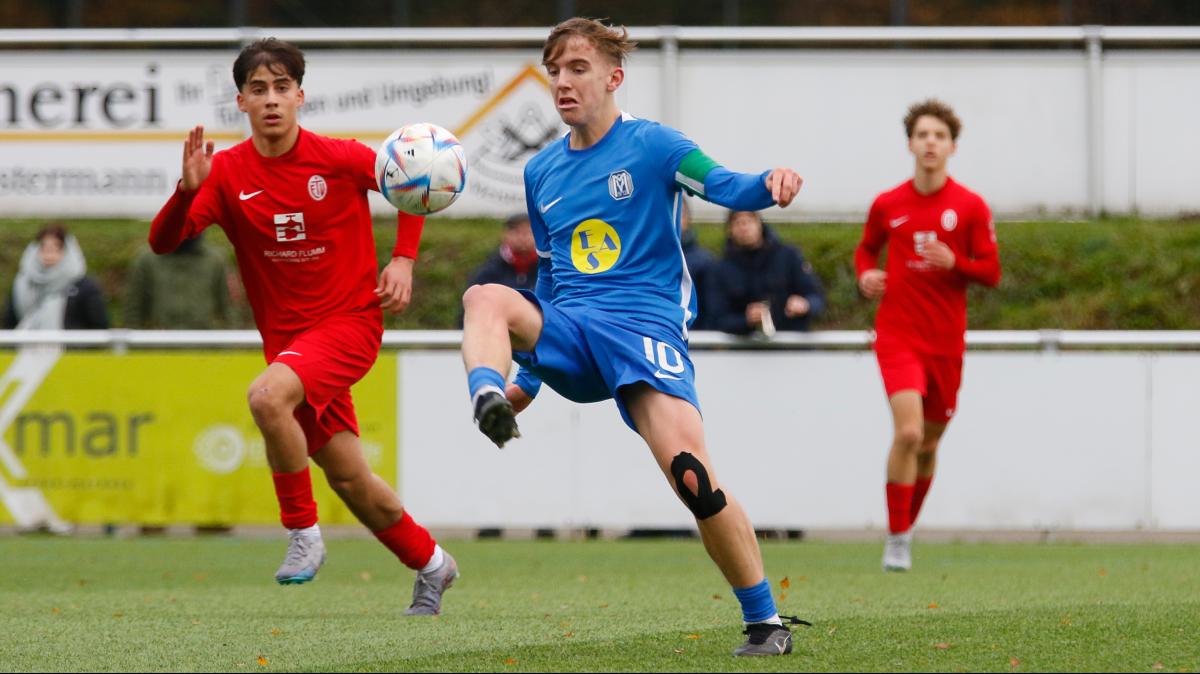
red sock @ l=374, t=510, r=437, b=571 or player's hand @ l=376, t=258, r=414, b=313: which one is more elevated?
player's hand @ l=376, t=258, r=414, b=313

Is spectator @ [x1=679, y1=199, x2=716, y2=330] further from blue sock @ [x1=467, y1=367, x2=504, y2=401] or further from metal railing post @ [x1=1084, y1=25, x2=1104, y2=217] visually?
blue sock @ [x1=467, y1=367, x2=504, y2=401]

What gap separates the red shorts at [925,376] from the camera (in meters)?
9.73

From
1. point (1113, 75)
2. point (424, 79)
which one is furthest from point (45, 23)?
point (1113, 75)

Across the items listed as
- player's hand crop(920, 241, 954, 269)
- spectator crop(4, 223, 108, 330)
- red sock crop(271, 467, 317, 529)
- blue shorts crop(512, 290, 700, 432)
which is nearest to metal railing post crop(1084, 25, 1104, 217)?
player's hand crop(920, 241, 954, 269)

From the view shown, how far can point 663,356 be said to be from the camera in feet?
19.1

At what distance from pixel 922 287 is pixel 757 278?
223cm

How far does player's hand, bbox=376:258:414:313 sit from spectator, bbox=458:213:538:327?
4.59m

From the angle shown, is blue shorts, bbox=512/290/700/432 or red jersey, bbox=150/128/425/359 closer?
blue shorts, bbox=512/290/700/432

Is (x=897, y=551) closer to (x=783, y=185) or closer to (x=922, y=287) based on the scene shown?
(x=922, y=287)

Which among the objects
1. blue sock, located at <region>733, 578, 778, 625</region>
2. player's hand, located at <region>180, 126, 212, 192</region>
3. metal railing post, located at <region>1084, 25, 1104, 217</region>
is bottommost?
blue sock, located at <region>733, 578, 778, 625</region>

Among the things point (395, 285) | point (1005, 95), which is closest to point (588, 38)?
point (395, 285)

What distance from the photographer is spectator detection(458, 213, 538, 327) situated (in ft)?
39.3

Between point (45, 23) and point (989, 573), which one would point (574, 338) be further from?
point (45, 23)

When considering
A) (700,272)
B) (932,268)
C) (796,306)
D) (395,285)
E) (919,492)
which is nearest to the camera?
(395,285)
